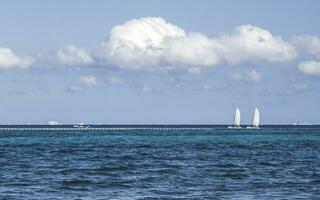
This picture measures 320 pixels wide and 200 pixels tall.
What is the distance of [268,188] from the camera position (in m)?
42.3

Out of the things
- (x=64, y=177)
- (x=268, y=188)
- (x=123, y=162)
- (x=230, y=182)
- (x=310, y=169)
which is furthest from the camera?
(x=123, y=162)

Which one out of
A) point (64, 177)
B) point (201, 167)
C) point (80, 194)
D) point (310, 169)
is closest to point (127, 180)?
point (64, 177)

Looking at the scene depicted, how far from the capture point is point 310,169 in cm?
5641

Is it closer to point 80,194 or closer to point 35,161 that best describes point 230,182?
point 80,194

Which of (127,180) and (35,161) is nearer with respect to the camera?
(127,180)

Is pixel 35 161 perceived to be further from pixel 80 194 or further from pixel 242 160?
pixel 80 194

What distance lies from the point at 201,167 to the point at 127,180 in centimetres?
1283

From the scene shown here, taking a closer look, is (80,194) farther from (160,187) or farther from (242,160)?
(242,160)

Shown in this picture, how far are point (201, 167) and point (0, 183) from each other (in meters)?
19.7

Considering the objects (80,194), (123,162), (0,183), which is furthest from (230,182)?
(123,162)

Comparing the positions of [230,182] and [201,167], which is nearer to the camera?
[230,182]

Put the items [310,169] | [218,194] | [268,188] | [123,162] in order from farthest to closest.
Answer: [123,162], [310,169], [268,188], [218,194]

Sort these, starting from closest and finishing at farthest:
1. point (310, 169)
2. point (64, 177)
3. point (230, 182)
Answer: point (230, 182)
point (64, 177)
point (310, 169)

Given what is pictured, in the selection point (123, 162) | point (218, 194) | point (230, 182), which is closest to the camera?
point (218, 194)
